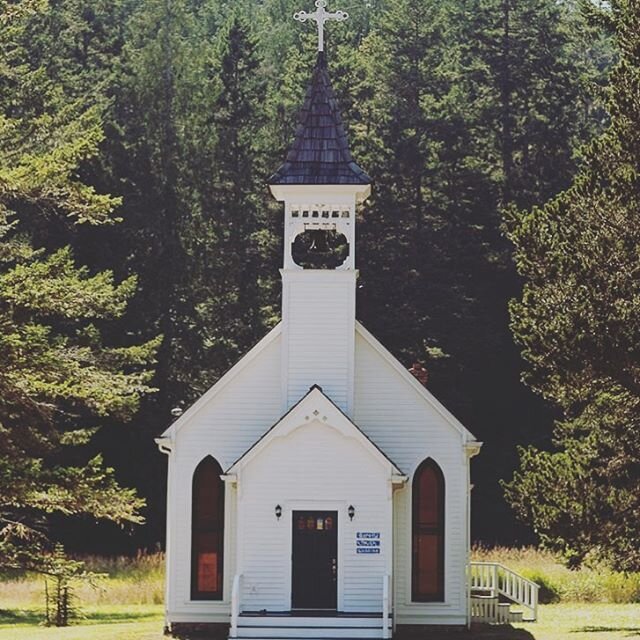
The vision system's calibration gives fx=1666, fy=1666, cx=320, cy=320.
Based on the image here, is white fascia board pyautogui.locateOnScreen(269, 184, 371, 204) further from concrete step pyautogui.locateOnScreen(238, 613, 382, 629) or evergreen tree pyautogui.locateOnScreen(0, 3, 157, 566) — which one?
concrete step pyautogui.locateOnScreen(238, 613, 382, 629)

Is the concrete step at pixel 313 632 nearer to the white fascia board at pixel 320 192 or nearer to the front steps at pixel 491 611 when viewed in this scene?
the front steps at pixel 491 611

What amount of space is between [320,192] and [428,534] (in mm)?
6613

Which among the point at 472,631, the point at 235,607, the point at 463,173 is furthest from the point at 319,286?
the point at 463,173

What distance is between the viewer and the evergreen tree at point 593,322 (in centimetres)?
2780

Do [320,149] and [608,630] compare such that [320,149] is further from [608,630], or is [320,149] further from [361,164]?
[361,164]

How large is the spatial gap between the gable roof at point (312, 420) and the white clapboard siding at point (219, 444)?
1526mm

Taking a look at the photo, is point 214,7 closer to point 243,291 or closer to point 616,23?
point 243,291

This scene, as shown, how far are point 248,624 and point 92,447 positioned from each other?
83.3 ft

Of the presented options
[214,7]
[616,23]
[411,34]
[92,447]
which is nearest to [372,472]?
[616,23]

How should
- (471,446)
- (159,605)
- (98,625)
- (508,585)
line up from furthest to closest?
(159,605) → (508,585) → (98,625) → (471,446)

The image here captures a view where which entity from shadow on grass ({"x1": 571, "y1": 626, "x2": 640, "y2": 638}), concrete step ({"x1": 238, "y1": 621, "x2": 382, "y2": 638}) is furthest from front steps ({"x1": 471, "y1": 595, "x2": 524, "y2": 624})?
concrete step ({"x1": 238, "y1": 621, "x2": 382, "y2": 638})

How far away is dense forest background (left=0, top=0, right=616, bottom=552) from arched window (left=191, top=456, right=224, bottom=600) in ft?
71.2

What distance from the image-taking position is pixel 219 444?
30750 mm

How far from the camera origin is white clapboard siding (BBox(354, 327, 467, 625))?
30.5 meters
